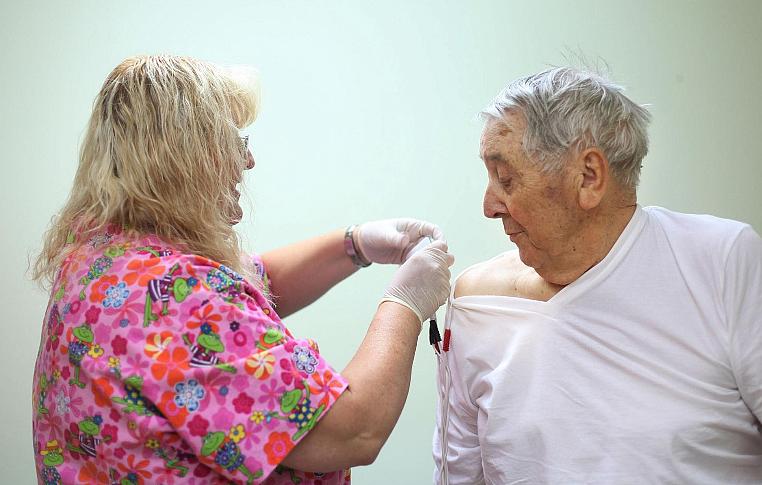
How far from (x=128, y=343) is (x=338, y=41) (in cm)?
143

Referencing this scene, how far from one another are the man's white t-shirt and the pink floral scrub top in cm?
41

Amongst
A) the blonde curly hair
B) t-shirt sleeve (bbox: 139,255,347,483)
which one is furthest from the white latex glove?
t-shirt sleeve (bbox: 139,255,347,483)

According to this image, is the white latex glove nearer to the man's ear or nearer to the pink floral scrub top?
the man's ear

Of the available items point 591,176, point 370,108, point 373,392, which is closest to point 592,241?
point 591,176

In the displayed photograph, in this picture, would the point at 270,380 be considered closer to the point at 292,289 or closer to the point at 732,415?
the point at 292,289

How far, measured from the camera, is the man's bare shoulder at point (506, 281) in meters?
1.54

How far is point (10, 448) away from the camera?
7.29 feet

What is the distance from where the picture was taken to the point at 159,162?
1288mm

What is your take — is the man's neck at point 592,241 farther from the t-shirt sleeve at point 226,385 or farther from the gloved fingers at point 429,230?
the t-shirt sleeve at point 226,385

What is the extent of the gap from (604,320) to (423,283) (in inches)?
14.1

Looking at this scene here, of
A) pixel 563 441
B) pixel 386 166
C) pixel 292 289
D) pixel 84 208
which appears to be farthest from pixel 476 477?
pixel 386 166

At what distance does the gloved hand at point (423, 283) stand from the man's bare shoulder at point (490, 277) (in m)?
0.06

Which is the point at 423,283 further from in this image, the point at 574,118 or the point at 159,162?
the point at 159,162

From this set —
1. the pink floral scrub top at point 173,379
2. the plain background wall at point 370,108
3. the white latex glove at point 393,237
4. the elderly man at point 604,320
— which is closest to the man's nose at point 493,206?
the elderly man at point 604,320
